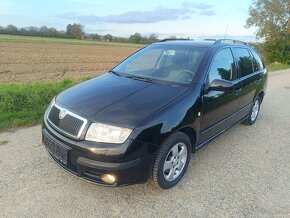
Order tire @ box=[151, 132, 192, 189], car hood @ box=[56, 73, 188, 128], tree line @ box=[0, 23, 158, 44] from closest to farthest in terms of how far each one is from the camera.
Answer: car hood @ box=[56, 73, 188, 128], tire @ box=[151, 132, 192, 189], tree line @ box=[0, 23, 158, 44]

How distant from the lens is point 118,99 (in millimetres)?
3092

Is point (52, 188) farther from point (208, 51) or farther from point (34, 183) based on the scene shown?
point (208, 51)

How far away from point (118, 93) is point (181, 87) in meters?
0.79

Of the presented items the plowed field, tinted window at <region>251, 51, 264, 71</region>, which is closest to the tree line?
the plowed field

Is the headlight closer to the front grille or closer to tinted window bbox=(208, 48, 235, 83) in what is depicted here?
the front grille

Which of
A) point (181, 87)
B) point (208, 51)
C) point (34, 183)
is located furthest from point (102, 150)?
point (208, 51)

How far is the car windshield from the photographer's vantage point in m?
3.65

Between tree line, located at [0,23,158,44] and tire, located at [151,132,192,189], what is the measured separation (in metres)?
75.7

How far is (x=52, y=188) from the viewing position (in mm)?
3064

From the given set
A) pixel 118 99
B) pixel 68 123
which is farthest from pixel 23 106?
pixel 118 99

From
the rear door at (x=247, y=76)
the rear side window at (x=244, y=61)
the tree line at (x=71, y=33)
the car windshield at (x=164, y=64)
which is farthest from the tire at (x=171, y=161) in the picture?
the tree line at (x=71, y=33)

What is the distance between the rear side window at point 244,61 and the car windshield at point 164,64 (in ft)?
3.21

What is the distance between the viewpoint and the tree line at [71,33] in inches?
3339

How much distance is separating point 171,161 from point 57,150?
1.28 m
